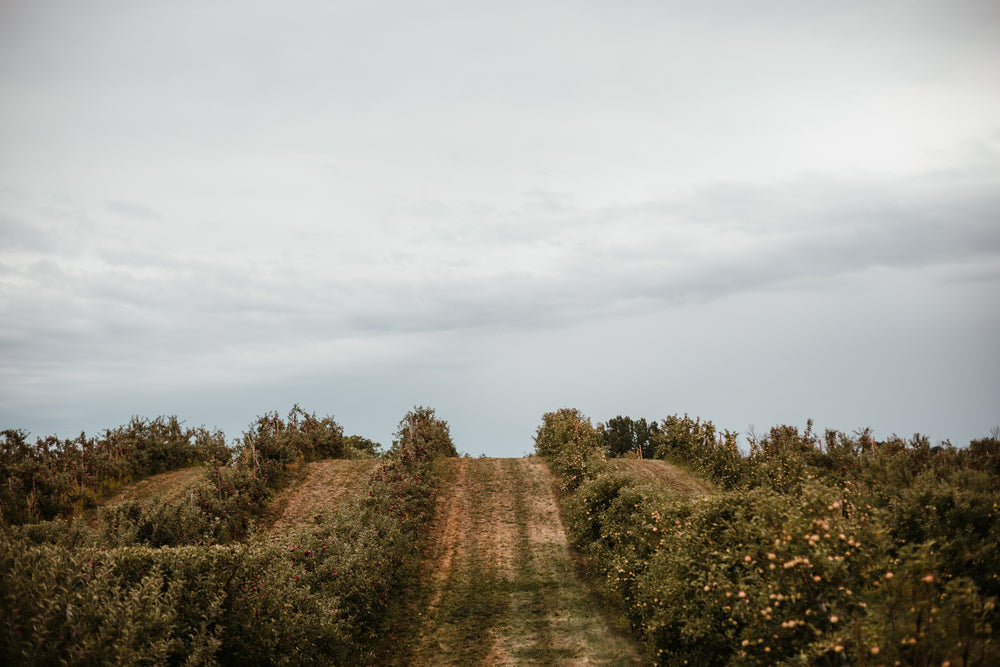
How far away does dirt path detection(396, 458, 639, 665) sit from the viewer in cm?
1185

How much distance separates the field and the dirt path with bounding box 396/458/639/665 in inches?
3.0

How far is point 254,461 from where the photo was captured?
21891 millimetres

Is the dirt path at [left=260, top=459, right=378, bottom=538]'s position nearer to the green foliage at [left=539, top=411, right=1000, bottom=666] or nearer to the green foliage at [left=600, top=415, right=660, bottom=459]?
the green foliage at [left=539, top=411, right=1000, bottom=666]

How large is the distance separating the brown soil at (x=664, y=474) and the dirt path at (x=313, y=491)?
10.4 meters

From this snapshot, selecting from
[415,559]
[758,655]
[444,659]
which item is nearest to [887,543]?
[758,655]

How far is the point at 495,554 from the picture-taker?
58.8 feet

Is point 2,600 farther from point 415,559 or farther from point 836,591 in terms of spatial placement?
point 415,559

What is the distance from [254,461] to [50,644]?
15.8 meters

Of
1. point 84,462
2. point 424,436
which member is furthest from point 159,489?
point 424,436

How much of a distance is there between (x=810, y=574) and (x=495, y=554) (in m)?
12.4

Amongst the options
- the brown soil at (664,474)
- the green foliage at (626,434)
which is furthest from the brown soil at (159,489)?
the green foliage at (626,434)

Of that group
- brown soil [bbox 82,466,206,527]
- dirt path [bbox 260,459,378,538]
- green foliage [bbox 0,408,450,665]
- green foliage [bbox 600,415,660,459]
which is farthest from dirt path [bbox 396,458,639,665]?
green foliage [bbox 600,415,660,459]

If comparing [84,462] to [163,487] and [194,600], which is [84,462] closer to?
[163,487]

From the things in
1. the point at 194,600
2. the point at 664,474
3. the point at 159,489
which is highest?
the point at 159,489
